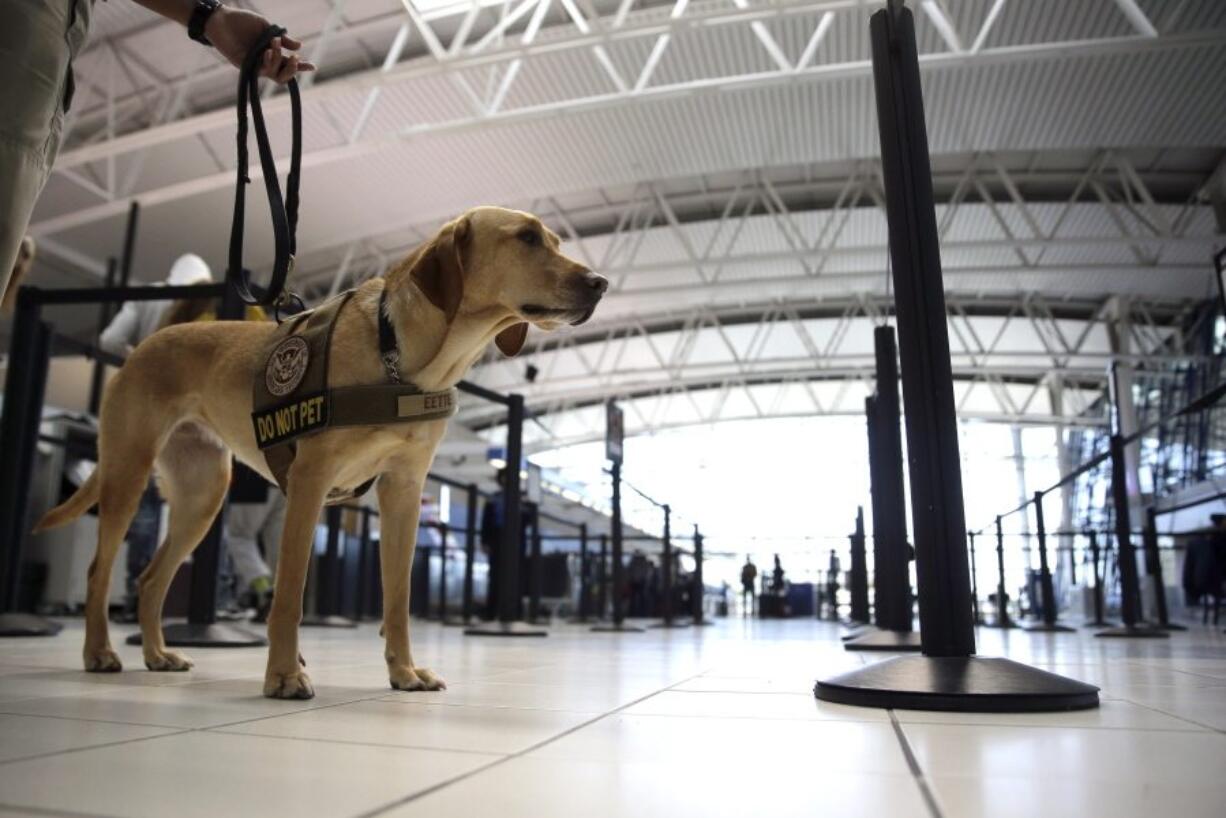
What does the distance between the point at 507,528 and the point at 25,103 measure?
4.83m

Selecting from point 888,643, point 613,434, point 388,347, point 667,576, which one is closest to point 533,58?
point 613,434

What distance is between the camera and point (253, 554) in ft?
23.2

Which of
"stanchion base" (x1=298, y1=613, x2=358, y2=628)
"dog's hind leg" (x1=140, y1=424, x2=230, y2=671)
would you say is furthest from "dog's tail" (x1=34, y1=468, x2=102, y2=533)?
"stanchion base" (x1=298, y1=613, x2=358, y2=628)

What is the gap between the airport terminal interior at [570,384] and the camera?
4.35ft

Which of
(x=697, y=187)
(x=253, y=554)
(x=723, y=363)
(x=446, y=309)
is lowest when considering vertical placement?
(x=253, y=554)

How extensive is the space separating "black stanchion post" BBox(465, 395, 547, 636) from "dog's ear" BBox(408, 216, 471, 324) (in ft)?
12.2

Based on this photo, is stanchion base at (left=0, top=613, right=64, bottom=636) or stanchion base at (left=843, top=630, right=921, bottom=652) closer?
stanchion base at (left=843, top=630, right=921, bottom=652)

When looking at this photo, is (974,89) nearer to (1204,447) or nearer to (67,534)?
(1204,447)

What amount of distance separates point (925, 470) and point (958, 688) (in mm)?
562

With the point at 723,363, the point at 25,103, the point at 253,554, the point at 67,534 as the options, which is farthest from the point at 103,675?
the point at 723,363

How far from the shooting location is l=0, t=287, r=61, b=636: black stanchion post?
438 centimetres

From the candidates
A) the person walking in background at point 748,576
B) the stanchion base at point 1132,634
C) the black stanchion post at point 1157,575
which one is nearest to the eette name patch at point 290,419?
the stanchion base at point 1132,634

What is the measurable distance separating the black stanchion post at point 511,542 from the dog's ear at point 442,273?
3732mm

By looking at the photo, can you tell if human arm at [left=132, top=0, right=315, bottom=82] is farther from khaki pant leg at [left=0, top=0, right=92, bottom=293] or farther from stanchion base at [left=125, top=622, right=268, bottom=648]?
stanchion base at [left=125, top=622, right=268, bottom=648]
